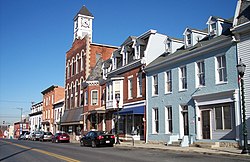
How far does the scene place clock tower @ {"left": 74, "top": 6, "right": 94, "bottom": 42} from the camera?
51.6 meters

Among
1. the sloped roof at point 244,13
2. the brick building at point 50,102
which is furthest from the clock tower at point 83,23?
the sloped roof at point 244,13

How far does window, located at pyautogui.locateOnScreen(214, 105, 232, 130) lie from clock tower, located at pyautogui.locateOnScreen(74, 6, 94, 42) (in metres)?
34.4

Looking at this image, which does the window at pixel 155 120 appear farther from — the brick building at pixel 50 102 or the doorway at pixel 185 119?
the brick building at pixel 50 102

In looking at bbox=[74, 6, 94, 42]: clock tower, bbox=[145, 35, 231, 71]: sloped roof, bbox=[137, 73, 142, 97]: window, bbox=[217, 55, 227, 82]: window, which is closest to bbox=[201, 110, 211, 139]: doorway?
bbox=[217, 55, 227, 82]: window

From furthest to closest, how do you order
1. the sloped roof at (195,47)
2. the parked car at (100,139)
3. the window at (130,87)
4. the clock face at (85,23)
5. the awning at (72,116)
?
1. the clock face at (85,23)
2. the awning at (72,116)
3. the window at (130,87)
4. the parked car at (100,139)
5. the sloped roof at (195,47)

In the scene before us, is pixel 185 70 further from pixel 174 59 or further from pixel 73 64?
pixel 73 64

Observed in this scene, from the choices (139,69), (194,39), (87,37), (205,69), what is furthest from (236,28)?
(87,37)

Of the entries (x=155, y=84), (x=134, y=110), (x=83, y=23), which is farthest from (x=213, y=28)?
(x=83, y=23)

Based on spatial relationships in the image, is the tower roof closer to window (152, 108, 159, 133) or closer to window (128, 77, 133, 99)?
window (128, 77, 133, 99)

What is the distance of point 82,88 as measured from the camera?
4581cm

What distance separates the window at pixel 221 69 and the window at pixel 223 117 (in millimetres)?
2008

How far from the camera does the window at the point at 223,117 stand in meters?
20.1

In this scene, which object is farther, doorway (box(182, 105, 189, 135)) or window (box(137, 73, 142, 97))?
window (box(137, 73, 142, 97))

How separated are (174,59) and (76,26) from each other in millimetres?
31663
